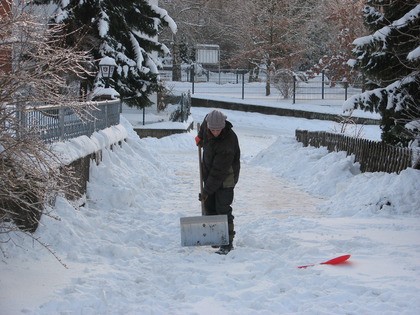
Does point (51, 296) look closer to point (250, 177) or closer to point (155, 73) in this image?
point (250, 177)

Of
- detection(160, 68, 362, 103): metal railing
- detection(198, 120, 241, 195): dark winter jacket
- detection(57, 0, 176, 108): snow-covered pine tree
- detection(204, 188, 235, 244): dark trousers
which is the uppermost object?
detection(57, 0, 176, 108): snow-covered pine tree

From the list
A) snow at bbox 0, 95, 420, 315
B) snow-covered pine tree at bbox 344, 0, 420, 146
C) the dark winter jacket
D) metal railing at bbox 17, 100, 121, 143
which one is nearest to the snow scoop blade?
snow at bbox 0, 95, 420, 315

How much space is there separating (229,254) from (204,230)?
42 centimetres

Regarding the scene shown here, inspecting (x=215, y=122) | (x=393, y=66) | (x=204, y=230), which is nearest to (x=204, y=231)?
(x=204, y=230)

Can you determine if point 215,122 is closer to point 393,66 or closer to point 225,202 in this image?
point 225,202

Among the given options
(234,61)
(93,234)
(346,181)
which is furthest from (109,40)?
(234,61)

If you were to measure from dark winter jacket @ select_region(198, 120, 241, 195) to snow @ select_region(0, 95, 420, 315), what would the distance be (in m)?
0.79

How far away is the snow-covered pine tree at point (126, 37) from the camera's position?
2161 centimetres

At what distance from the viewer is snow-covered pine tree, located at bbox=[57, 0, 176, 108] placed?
21.6 meters

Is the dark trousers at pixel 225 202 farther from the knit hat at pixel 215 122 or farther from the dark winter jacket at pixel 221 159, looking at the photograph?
the knit hat at pixel 215 122

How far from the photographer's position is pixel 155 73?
2372cm

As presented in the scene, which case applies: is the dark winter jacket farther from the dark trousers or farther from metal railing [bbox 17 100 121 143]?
metal railing [bbox 17 100 121 143]

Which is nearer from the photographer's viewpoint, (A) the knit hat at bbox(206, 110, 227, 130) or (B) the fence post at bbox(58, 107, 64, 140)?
(A) the knit hat at bbox(206, 110, 227, 130)

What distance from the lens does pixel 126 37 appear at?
2347cm
